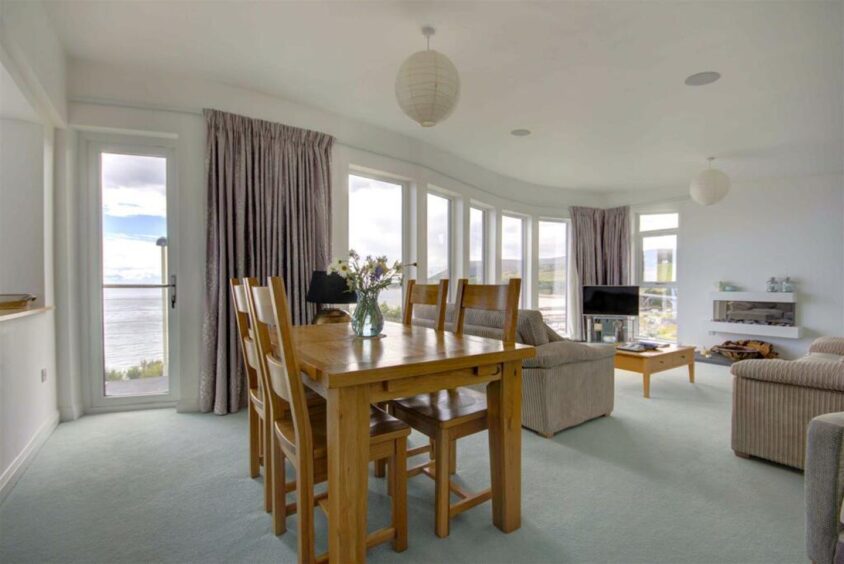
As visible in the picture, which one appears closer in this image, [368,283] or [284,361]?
[284,361]

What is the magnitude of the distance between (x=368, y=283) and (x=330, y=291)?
45.7 inches

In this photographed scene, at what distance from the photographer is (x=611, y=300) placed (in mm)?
6023

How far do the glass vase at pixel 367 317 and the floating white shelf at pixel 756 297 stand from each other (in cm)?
598

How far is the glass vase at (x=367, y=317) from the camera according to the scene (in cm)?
217

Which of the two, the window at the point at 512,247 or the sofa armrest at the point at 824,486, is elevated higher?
the window at the point at 512,247

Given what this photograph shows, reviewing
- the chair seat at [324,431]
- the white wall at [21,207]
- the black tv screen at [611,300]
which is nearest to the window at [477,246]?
the black tv screen at [611,300]

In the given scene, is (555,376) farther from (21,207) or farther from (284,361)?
(21,207)

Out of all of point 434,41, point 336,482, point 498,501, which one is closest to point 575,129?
point 434,41

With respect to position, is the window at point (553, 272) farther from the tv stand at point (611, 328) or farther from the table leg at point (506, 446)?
the table leg at point (506, 446)

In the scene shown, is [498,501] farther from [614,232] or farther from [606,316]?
[614,232]

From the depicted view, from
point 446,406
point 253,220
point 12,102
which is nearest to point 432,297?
point 446,406

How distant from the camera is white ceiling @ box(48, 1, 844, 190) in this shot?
2.43m

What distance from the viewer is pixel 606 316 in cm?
604

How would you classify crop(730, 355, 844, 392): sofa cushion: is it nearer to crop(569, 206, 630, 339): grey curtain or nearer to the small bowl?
the small bowl
